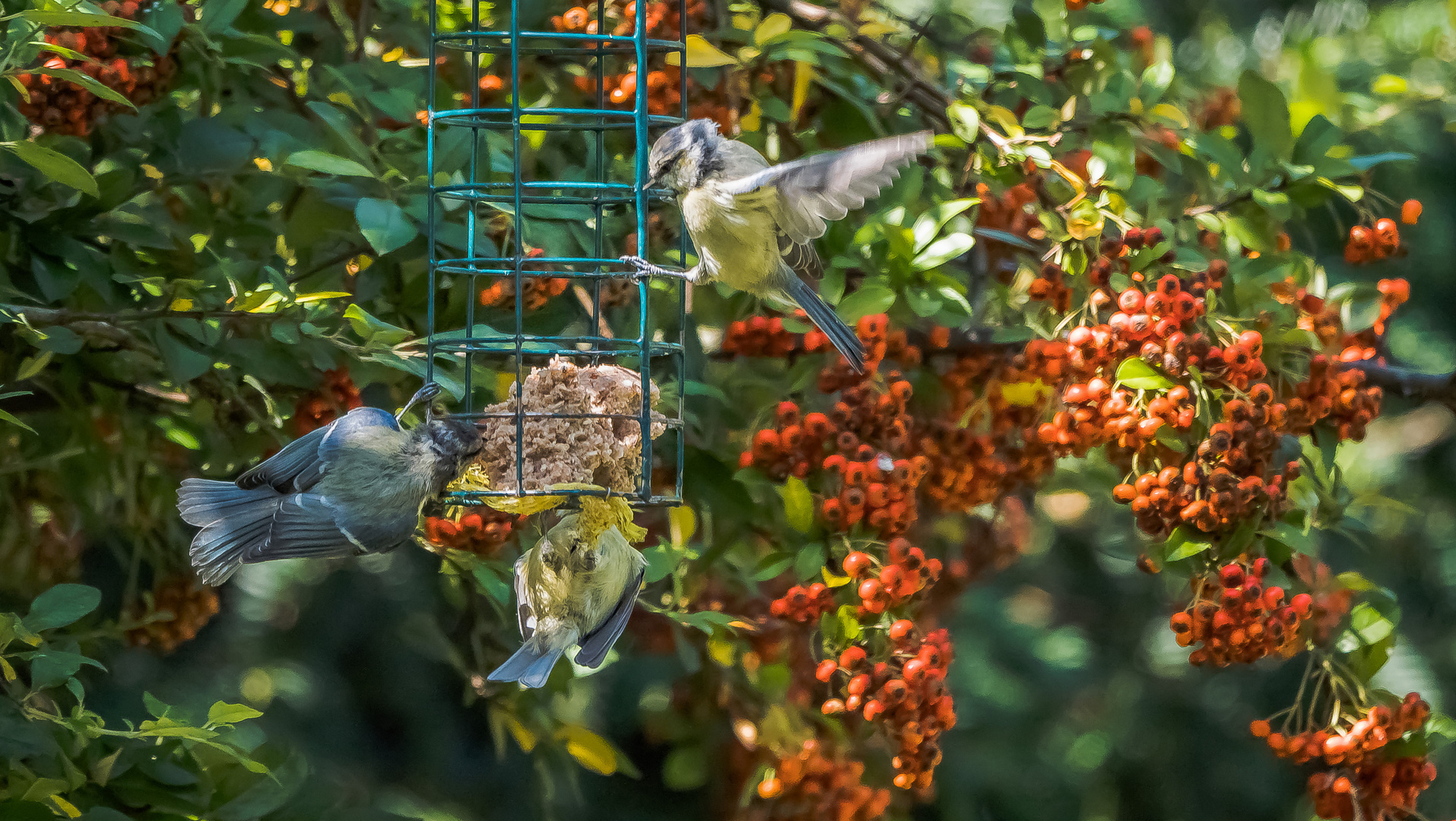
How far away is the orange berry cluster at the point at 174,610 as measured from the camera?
13.3ft

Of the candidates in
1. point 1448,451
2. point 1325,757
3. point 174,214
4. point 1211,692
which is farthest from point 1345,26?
point 174,214

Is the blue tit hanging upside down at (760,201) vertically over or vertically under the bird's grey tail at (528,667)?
over

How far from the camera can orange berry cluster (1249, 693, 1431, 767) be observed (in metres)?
3.46

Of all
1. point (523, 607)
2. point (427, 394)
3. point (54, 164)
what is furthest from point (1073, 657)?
point (54, 164)

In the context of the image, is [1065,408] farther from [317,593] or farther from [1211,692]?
[317,593]

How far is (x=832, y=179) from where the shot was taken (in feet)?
9.52

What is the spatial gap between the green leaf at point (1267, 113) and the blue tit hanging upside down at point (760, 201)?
3.08ft

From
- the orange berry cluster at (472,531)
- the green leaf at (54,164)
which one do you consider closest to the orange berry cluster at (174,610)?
the orange berry cluster at (472,531)

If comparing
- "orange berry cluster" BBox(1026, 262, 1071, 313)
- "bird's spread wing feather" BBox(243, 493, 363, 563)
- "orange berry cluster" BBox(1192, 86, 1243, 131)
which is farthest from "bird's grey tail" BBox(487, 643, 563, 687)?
"orange berry cluster" BBox(1192, 86, 1243, 131)

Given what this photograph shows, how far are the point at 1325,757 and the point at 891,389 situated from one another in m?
1.38

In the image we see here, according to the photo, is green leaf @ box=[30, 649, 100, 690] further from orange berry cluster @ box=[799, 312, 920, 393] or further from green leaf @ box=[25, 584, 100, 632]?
orange berry cluster @ box=[799, 312, 920, 393]

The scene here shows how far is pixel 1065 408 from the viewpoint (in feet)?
12.0

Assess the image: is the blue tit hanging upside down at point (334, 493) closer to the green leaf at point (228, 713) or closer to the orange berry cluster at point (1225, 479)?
the green leaf at point (228, 713)

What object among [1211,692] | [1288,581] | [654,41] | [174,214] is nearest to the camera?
[654,41]
